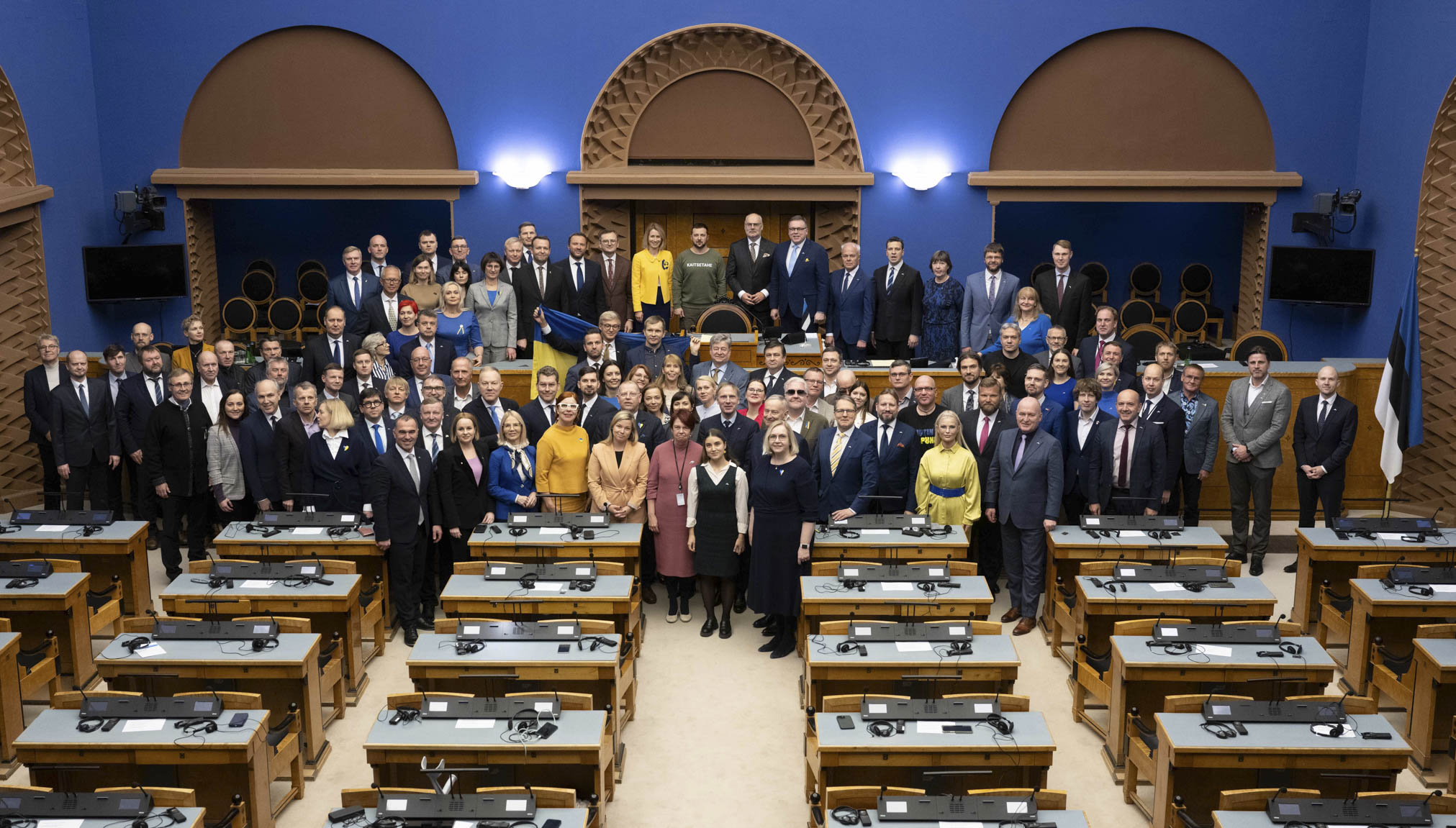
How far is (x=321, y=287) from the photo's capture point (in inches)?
548

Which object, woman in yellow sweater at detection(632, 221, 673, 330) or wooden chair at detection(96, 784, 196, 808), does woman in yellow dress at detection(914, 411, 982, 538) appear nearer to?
woman in yellow sweater at detection(632, 221, 673, 330)

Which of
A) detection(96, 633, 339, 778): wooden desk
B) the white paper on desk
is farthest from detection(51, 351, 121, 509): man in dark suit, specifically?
the white paper on desk

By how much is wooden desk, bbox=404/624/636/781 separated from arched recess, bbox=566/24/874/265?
263 inches

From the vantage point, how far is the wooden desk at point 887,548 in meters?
7.70

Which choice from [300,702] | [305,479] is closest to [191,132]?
[305,479]

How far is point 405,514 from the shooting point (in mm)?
7953

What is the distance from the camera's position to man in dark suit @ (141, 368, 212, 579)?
8969 mm

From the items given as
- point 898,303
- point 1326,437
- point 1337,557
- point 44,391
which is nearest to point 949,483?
point 1337,557

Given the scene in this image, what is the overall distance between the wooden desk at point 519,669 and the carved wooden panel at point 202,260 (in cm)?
744

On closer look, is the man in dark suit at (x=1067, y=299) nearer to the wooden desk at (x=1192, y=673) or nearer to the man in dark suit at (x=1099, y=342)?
the man in dark suit at (x=1099, y=342)

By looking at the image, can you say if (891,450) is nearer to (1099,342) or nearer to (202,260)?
(1099,342)

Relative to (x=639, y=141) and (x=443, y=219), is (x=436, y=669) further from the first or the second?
(x=443, y=219)

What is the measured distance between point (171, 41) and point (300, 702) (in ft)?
26.7

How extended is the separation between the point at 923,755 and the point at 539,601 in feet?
7.96
